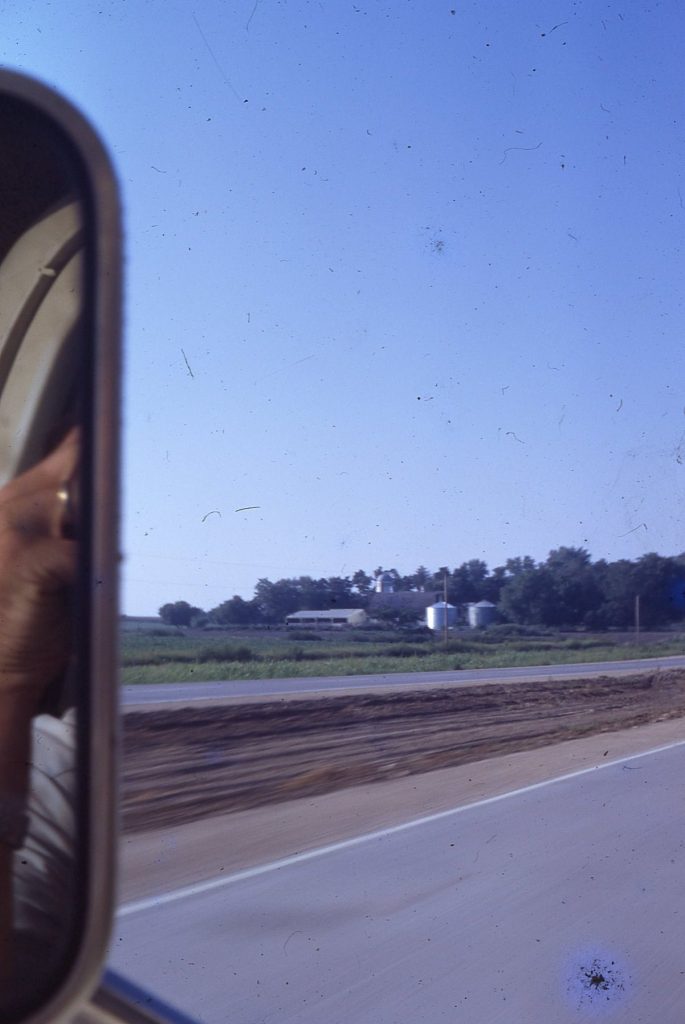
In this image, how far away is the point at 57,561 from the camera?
2.01 m

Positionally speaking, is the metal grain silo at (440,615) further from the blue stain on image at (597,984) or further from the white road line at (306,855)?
the blue stain on image at (597,984)

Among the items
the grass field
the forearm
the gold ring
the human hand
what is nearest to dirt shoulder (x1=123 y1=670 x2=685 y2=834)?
the grass field

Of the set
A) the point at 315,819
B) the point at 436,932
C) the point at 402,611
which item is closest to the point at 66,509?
the point at 436,932

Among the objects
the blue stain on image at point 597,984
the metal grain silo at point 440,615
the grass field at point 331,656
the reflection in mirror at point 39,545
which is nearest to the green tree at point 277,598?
the metal grain silo at point 440,615

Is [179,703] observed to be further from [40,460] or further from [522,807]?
[40,460]

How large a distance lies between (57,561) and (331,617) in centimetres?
1288

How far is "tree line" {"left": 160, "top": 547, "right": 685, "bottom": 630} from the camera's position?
658cm

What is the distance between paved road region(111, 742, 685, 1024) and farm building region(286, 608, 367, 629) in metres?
4.52

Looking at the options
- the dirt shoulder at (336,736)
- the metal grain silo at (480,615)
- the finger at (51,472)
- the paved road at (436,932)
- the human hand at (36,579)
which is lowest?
the paved road at (436,932)

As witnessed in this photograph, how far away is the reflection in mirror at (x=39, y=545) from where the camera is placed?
203cm

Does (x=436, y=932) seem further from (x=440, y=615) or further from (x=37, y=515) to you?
(x=440, y=615)

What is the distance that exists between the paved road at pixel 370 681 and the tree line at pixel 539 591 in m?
9.63

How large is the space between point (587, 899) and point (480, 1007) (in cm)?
198

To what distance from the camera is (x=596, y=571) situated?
24.5 ft
